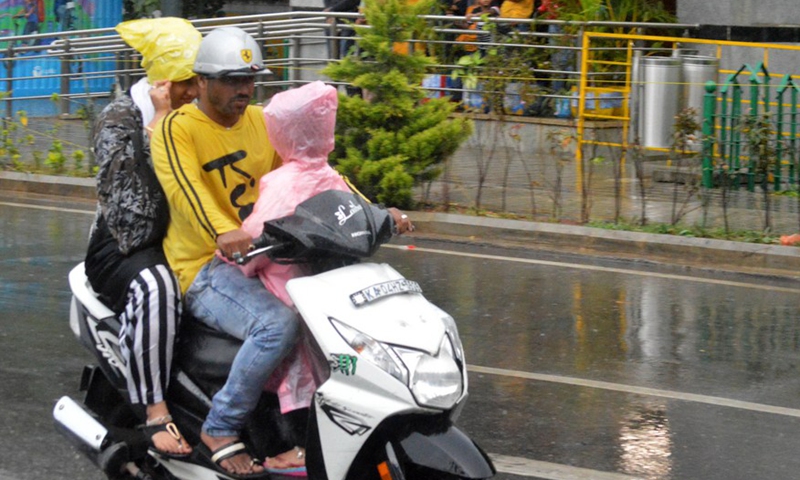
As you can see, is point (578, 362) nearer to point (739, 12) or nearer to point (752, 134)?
point (752, 134)

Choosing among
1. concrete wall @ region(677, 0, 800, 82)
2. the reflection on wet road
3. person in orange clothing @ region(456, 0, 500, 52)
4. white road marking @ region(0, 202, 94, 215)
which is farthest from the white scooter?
concrete wall @ region(677, 0, 800, 82)

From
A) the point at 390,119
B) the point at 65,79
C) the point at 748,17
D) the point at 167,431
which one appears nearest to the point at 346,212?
the point at 167,431

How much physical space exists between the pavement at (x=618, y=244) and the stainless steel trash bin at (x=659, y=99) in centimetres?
321

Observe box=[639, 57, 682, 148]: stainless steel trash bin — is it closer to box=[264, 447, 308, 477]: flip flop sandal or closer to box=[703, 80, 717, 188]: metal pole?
box=[703, 80, 717, 188]: metal pole

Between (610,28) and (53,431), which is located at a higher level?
(610,28)

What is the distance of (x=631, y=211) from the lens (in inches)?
447

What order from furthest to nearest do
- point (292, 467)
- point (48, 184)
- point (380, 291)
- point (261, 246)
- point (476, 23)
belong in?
point (476, 23) → point (48, 184) → point (292, 467) → point (261, 246) → point (380, 291)

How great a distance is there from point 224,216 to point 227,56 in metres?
0.57

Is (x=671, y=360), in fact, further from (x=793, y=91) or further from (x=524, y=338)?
(x=793, y=91)

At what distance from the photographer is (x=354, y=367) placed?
3.71 m

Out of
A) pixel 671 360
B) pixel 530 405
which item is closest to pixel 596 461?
pixel 530 405

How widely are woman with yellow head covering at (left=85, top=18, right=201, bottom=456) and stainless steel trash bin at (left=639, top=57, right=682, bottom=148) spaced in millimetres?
9057

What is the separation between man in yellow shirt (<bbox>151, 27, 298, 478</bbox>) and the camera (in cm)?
402

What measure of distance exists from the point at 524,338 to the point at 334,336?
12.3 ft
